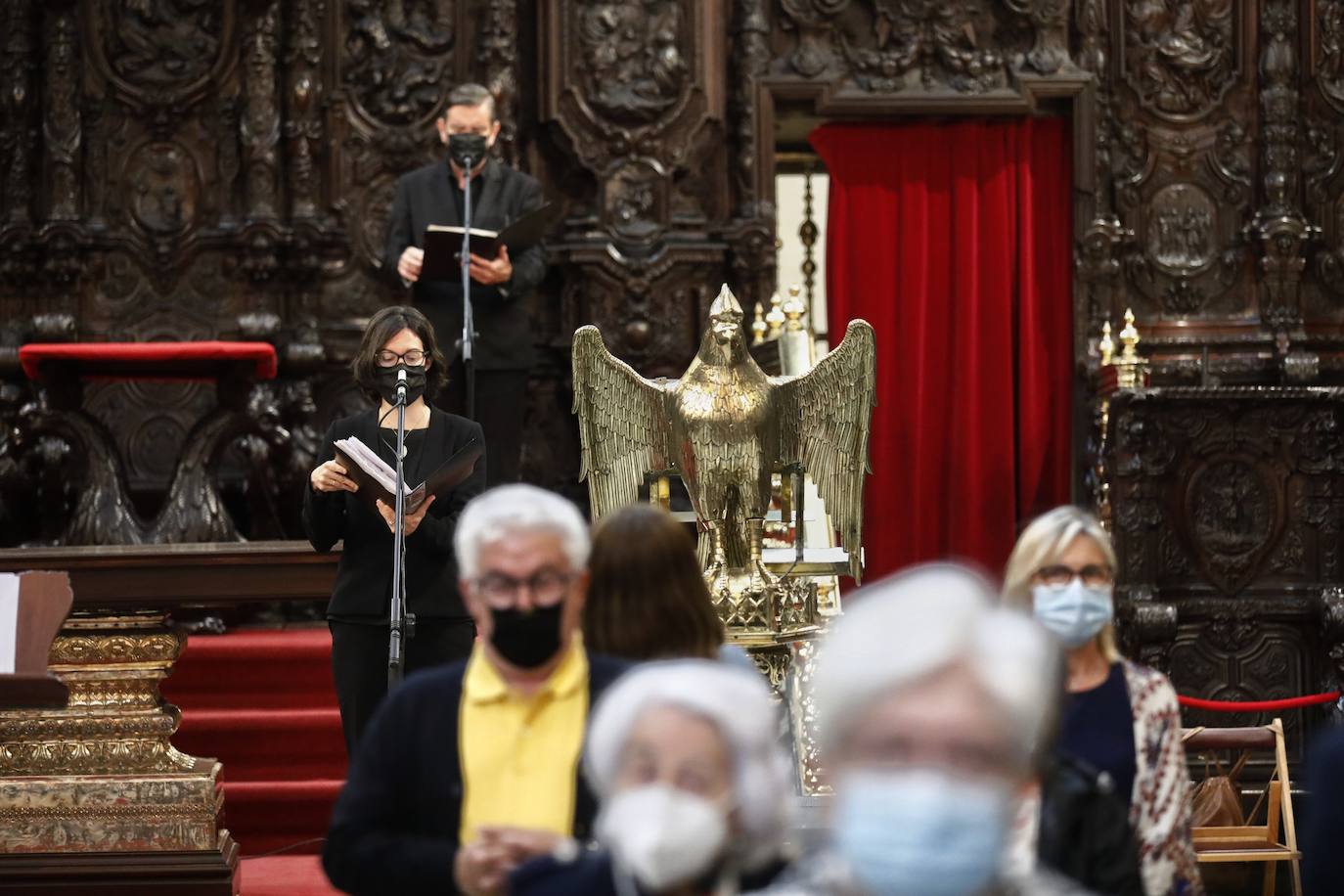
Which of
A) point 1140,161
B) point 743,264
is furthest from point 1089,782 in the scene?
point 1140,161

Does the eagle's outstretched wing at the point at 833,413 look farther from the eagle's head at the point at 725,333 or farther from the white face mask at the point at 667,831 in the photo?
the white face mask at the point at 667,831

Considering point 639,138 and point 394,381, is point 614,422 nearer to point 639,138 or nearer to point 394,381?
point 394,381

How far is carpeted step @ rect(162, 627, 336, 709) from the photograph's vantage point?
6816 mm

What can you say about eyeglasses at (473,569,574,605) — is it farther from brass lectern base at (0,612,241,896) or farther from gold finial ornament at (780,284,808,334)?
gold finial ornament at (780,284,808,334)

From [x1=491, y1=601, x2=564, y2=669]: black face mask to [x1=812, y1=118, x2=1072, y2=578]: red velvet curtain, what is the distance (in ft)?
22.3

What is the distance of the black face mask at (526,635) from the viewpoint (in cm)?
266

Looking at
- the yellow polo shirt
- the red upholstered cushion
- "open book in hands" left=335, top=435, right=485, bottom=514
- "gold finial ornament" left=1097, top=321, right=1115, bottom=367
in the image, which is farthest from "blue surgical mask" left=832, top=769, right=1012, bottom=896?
"gold finial ornament" left=1097, top=321, right=1115, bottom=367

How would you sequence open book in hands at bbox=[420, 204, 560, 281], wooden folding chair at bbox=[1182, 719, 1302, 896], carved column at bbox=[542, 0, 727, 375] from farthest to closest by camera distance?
carved column at bbox=[542, 0, 727, 375], open book in hands at bbox=[420, 204, 560, 281], wooden folding chair at bbox=[1182, 719, 1302, 896]

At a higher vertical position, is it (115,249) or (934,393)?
(115,249)

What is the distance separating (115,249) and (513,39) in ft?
6.71

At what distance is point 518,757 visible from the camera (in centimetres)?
267

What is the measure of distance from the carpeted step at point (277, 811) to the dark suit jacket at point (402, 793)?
3688 mm

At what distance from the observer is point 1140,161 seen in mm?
9328

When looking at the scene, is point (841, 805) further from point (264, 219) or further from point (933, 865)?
point (264, 219)
